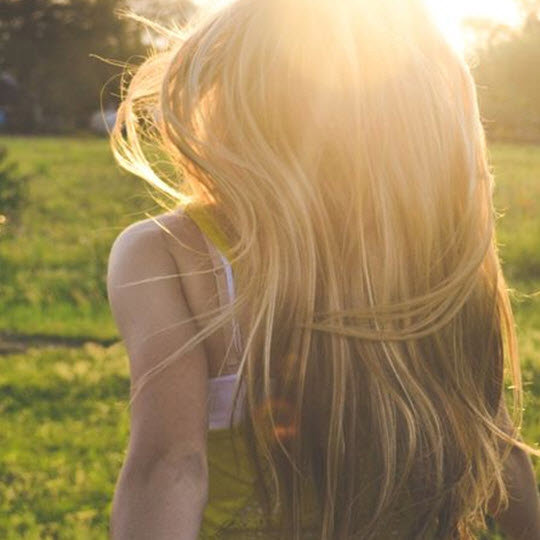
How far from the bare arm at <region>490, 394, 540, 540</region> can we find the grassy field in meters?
0.72

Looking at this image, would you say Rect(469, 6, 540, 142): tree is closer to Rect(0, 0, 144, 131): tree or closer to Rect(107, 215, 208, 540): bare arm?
Rect(0, 0, 144, 131): tree

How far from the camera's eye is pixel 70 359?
6750 mm

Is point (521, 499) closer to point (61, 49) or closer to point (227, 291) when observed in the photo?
point (227, 291)

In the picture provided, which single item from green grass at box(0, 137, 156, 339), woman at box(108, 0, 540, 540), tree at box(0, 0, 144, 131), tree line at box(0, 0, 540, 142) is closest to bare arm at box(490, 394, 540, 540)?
woman at box(108, 0, 540, 540)

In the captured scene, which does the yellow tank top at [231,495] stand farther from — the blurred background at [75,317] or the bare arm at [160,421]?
the blurred background at [75,317]

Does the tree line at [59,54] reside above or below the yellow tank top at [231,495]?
above

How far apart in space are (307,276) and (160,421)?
0.97ft

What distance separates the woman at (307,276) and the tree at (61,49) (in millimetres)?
52434

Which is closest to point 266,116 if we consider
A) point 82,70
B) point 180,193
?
point 180,193

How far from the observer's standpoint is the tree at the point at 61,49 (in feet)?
177

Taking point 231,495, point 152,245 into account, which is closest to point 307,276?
point 152,245

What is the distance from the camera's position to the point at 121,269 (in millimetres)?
1793

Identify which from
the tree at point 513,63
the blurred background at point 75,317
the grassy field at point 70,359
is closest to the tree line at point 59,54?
the tree at point 513,63

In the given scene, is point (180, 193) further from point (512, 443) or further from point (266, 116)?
point (512, 443)
